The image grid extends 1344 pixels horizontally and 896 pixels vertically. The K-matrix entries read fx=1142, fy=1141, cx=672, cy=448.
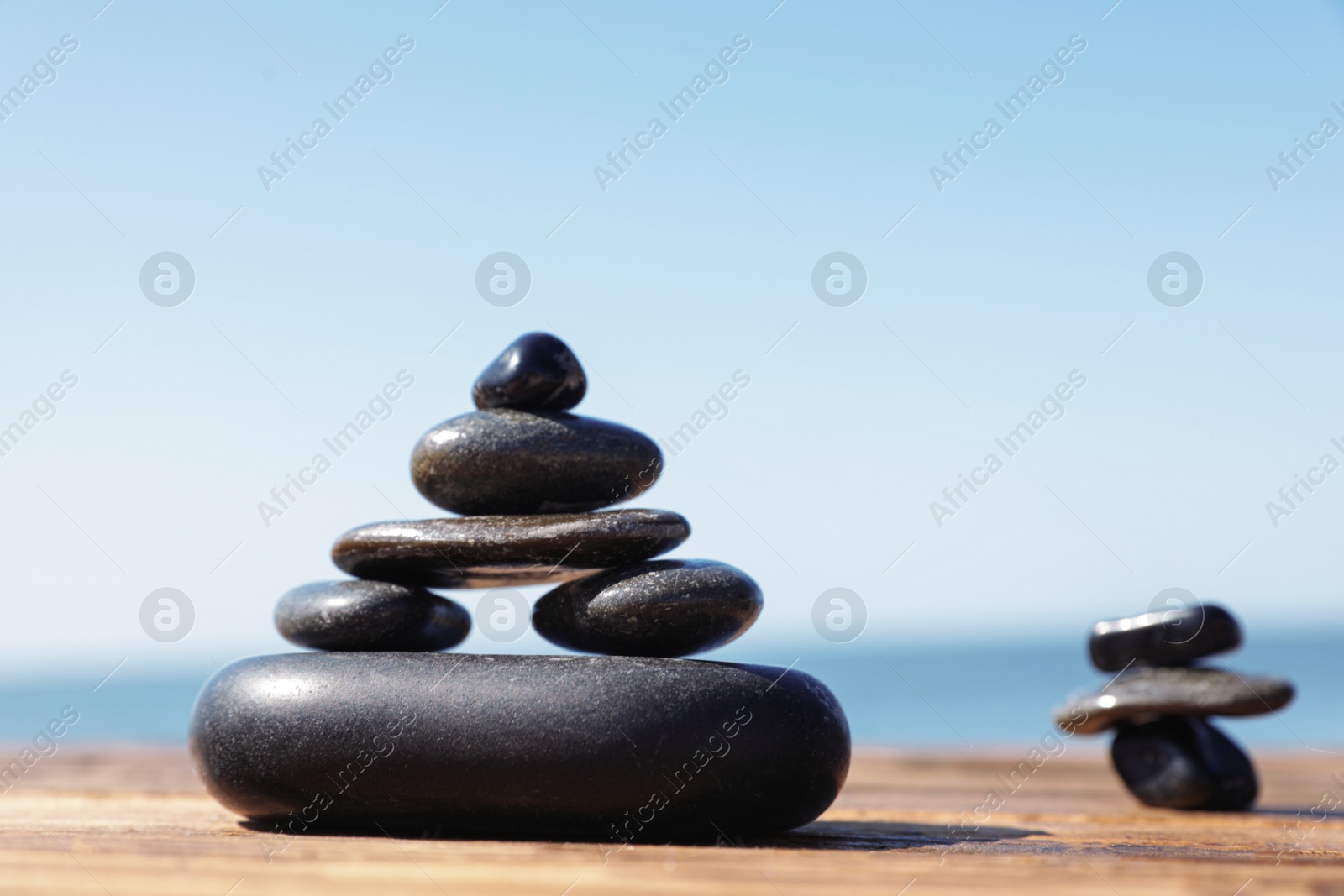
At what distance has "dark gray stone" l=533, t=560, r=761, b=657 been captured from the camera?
14.9 feet

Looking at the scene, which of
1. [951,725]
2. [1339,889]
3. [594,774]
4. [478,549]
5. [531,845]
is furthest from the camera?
[951,725]

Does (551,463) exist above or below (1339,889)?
below

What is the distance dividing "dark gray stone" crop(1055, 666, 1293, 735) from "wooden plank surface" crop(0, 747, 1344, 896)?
514mm

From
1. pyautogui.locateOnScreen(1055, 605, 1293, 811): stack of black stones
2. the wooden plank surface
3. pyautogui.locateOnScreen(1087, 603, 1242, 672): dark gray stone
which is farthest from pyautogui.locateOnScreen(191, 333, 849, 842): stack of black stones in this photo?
pyautogui.locateOnScreen(1087, 603, 1242, 672): dark gray stone

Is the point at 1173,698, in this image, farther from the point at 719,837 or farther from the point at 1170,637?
the point at 719,837

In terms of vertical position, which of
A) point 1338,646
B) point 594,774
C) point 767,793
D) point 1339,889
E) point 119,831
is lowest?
point 119,831

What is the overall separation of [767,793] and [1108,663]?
3092mm

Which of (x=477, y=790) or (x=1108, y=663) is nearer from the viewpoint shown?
(x=477, y=790)

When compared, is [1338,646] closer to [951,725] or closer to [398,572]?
[951,725]

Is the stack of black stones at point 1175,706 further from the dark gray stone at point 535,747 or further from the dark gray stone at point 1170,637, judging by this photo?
the dark gray stone at point 535,747

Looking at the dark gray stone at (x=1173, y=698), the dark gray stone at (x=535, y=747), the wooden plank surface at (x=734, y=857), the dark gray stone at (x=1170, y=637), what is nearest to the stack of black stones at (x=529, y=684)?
the dark gray stone at (x=535, y=747)

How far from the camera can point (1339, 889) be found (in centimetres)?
303

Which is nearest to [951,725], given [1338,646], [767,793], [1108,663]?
[1108,663]

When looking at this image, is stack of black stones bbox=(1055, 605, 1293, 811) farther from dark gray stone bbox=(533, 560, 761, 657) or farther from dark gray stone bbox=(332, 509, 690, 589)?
dark gray stone bbox=(332, 509, 690, 589)
